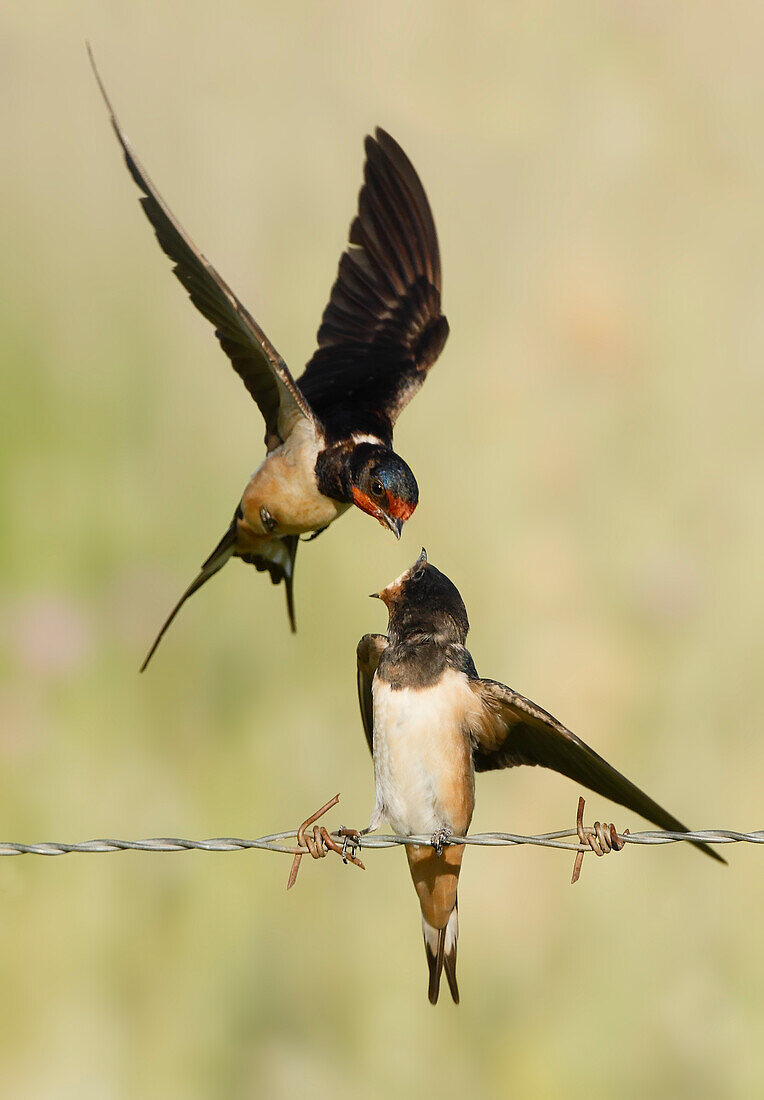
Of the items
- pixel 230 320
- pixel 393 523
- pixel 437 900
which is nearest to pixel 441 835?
pixel 437 900

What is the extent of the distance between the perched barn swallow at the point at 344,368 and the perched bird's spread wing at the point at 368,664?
1.70 ft

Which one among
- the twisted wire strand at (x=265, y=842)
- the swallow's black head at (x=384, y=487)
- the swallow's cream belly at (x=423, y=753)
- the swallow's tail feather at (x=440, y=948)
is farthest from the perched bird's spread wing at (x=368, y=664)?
the twisted wire strand at (x=265, y=842)

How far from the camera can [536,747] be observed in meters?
4.22

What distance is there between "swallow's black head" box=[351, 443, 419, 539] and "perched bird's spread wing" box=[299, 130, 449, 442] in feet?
2.93

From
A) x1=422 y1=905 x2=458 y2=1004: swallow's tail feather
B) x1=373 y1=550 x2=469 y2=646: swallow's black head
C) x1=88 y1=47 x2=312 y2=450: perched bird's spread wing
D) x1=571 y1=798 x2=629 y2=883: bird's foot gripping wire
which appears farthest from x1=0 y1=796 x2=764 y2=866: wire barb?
x1=88 y1=47 x2=312 y2=450: perched bird's spread wing

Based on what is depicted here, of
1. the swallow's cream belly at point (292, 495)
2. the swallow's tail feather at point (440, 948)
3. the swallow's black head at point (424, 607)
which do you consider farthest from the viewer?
the swallow's cream belly at point (292, 495)

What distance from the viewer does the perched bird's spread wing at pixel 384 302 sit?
6.12 m

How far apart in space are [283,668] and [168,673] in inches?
29.8

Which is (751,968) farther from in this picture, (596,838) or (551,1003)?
(596,838)

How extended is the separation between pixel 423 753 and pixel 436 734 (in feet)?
0.21

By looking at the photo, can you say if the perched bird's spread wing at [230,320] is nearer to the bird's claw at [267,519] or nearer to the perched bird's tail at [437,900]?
the bird's claw at [267,519]

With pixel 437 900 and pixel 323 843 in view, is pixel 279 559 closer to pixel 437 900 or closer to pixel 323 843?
pixel 437 900

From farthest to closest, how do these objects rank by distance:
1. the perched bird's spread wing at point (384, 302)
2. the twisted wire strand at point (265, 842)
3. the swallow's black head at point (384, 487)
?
the perched bird's spread wing at point (384, 302)
the swallow's black head at point (384, 487)
the twisted wire strand at point (265, 842)

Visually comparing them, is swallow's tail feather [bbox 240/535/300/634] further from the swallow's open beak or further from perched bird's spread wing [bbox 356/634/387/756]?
perched bird's spread wing [bbox 356/634/387/756]
